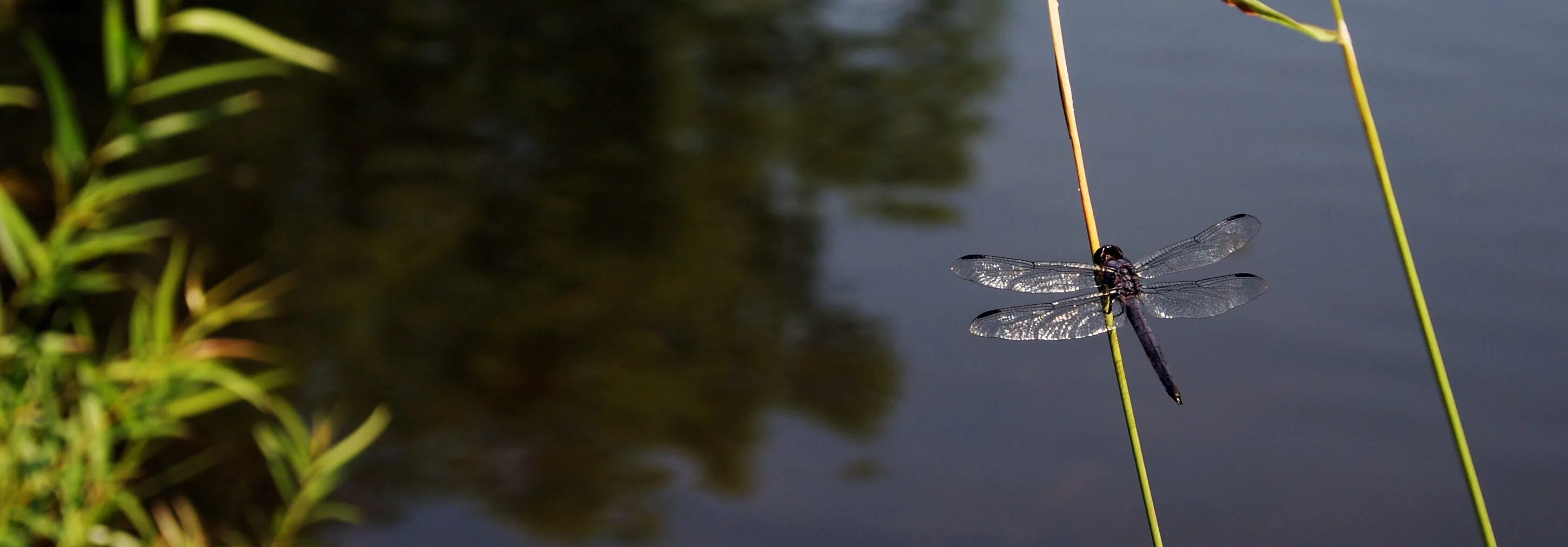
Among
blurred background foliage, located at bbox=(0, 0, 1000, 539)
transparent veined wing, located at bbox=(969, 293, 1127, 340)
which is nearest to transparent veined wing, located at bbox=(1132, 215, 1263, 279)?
transparent veined wing, located at bbox=(969, 293, 1127, 340)

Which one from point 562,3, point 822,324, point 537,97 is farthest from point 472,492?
point 562,3

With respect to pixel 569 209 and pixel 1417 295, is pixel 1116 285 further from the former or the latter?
pixel 569 209

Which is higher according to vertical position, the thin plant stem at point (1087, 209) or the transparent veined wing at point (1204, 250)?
the transparent veined wing at point (1204, 250)

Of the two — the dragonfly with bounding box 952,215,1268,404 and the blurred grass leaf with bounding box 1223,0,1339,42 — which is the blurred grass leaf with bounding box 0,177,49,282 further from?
the blurred grass leaf with bounding box 1223,0,1339,42

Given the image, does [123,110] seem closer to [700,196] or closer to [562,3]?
[700,196]

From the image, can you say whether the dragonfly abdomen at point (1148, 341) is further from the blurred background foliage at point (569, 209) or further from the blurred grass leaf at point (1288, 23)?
the blurred background foliage at point (569, 209)

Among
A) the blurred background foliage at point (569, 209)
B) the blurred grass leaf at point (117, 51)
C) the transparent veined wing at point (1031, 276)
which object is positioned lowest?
the transparent veined wing at point (1031, 276)

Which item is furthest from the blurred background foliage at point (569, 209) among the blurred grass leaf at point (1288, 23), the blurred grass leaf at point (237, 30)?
the blurred grass leaf at point (1288, 23)
